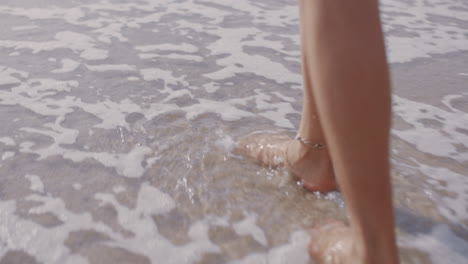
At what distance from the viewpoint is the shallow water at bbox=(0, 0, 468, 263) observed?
142 centimetres

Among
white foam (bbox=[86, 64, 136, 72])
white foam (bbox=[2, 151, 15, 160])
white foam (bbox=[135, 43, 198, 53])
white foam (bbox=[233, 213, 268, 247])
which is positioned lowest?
white foam (bbox=[2, 151, 15, 160])

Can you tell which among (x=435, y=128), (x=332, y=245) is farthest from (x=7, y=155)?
(x=435, y=128)

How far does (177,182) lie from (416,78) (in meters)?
1.75

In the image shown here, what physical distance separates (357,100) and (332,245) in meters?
0.49

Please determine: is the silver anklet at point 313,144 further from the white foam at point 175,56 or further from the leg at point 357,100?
the white foam at point 175,56

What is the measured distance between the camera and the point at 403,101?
7.93ft

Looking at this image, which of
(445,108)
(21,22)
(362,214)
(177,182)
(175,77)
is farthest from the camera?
(21,22)

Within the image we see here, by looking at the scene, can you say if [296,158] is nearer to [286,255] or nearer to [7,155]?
[286,255]

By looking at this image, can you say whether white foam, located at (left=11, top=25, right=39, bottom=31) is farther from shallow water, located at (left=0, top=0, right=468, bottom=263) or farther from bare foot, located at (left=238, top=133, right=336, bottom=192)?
bare foot, located at (left=238, top=133, right=336, bottom=192)

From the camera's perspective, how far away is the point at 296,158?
Answer: 1.73 m

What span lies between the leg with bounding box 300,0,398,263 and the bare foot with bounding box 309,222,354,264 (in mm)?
165

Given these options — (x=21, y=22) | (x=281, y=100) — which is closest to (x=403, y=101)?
(x=281, y=100)

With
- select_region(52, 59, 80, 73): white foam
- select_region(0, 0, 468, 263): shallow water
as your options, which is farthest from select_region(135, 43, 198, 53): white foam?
select_region(52, 59, 80, 73): white foam

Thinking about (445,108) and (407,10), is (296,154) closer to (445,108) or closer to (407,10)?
(445,108)
